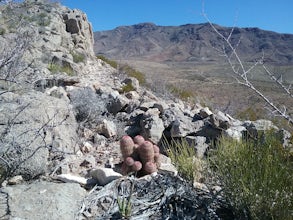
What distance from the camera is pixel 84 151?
219 inches

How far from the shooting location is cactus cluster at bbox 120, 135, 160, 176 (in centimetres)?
462

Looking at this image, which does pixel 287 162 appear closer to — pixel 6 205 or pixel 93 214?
pixel 93 214

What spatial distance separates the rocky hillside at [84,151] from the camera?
11.8 feet

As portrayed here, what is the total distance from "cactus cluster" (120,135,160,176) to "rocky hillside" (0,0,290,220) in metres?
0.07

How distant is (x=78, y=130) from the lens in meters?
6.06

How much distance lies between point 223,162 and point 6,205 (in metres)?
2.11

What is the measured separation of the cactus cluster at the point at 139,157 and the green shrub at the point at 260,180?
108 cm

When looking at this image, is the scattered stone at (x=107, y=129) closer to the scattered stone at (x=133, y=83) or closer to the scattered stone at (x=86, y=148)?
the scattered stone at (x=86, y=148)

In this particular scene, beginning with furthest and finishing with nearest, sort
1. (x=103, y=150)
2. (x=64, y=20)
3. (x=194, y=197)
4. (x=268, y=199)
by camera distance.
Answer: (x=64, y=20)
(x=103, y=150)
(x=194, y=197)
(x=268, y=199)

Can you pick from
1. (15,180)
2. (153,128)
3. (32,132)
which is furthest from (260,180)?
(153,128)

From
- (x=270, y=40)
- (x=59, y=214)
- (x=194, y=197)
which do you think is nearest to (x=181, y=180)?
(x=194, y=197)

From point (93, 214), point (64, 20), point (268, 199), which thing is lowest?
point (93, 214)

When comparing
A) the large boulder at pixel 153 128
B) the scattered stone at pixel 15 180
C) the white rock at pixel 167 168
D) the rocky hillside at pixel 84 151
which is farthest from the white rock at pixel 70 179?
the large boulder at pixel 153 128

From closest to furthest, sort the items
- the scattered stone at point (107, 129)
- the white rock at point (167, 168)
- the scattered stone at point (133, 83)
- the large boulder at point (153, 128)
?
the white rock at point (167, 168) < the large boulder at point (153, 128) < the scattered stone at point (107, 129) < the scattered stone at point (133, 83)
